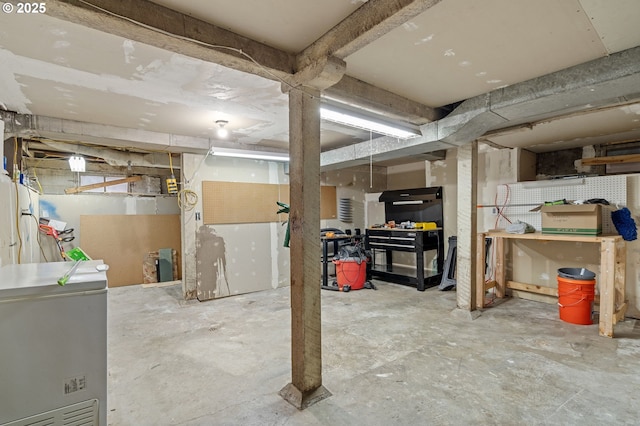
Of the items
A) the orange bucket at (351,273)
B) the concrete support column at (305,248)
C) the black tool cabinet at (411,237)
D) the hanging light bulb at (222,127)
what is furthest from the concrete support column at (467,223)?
the hanging light bulb at (222,127)

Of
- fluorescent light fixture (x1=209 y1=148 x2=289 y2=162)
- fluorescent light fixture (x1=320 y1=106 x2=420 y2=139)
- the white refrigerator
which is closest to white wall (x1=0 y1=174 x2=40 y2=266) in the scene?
the white refrigerator

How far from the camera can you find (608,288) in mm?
3066

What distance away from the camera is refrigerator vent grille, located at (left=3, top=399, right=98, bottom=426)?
4.41 feet

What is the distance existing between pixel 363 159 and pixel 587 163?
3173 millimetres

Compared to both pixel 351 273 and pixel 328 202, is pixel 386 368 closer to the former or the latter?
pixel 351 273

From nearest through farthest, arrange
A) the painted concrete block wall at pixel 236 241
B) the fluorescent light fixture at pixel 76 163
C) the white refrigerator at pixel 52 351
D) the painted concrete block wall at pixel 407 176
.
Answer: the white refrigerator at pixel 52 351 < the fluorescent light fixture at pixel 76 163 < the painted concrete block wall at pixel 236 241 < the painted concrete block wall at pixel 407 176

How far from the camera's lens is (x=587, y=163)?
4.41 meters

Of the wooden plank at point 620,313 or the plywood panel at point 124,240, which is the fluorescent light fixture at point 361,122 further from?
the plywood panel at point 124,240

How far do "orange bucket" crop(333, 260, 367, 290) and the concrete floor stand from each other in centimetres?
92

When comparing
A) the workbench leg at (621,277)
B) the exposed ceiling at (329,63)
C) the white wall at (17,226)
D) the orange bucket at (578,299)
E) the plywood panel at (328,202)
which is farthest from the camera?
the plywood panel at (328,202)

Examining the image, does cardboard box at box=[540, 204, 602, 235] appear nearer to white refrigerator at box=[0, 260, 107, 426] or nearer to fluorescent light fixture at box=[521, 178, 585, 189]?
fluorescent light fixture at box=[521, 178, 585, 189]

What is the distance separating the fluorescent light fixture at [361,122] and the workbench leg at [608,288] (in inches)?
85.7

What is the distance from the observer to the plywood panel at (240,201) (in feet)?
15.8

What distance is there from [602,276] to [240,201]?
15.2 feet
